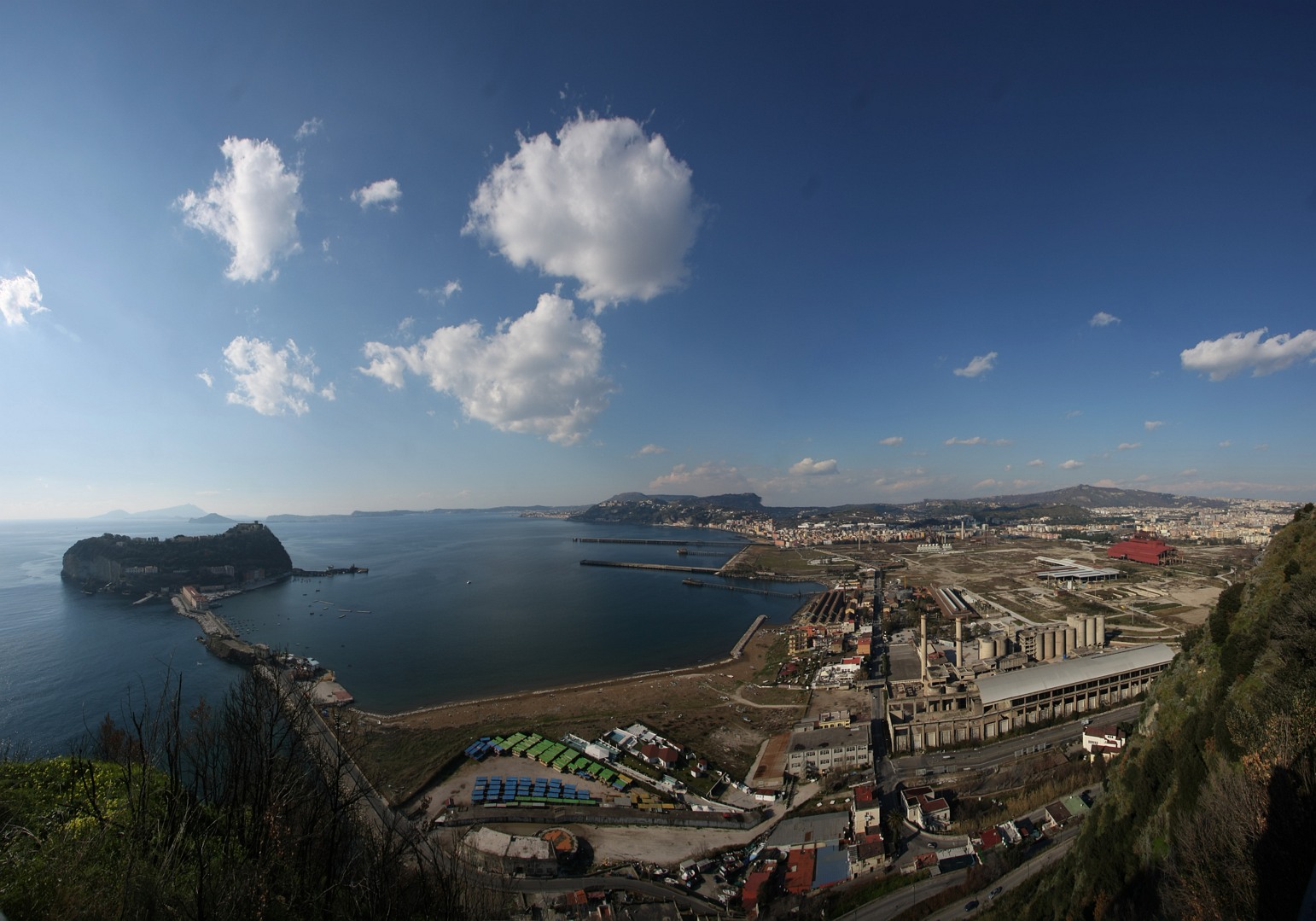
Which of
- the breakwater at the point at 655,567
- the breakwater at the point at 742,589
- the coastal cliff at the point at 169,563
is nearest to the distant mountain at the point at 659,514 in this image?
the breakwater at the point at 655,567

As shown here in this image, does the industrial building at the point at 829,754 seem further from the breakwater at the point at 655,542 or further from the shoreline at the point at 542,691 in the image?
the breakwater at the point at 655,542

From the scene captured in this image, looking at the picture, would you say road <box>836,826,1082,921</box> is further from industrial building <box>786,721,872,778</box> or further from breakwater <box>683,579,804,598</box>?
breakwater <box>683,579,804,598</box>

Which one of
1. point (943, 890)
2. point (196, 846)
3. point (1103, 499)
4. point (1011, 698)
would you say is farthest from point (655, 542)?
point (1103, 499)

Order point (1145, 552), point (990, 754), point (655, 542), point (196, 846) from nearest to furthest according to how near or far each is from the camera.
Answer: point (196, 846) → point (990, 754) → point (1145, 552) → point (655, 542)

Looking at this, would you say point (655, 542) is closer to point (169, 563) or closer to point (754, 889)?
point (169, 563)

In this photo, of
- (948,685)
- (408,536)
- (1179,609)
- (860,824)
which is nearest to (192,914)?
(860,824)

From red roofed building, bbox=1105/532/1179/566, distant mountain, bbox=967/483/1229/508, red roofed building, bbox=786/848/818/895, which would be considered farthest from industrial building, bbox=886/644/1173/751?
distant mountain, bbox=967/483/1229/508
